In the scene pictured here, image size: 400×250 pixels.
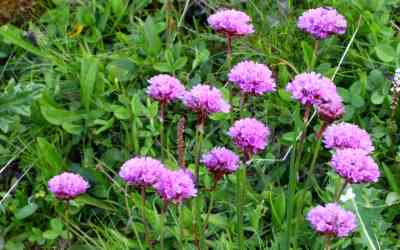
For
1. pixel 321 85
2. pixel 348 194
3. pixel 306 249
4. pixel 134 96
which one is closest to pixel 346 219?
pixel 348 194

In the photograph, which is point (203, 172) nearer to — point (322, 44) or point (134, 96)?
point (134, 96)

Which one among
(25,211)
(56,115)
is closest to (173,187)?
(25,211)

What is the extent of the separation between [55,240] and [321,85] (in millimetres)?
1108

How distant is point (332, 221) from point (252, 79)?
1.27ft

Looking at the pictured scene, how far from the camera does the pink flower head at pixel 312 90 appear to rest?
1605 millimetres

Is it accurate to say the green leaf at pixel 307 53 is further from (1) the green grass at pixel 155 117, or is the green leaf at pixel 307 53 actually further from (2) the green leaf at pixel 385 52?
(2) the green leaf at pixel 385 52

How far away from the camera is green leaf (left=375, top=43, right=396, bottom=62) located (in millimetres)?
2555

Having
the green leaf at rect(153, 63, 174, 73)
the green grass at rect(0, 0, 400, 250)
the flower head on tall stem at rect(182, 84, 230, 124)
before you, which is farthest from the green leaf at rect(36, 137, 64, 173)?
the flower head on tall stem at rect(182, 84, 230, 124)

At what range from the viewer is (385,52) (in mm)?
2568

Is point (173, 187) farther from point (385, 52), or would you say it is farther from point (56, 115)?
point (385, 52)

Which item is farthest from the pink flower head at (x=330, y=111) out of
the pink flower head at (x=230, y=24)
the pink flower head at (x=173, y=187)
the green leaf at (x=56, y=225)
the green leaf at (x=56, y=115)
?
the green leaf at (x=56, y=115)

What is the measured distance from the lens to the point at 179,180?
1.66 meters

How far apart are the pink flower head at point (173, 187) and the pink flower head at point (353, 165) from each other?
319 millimetres

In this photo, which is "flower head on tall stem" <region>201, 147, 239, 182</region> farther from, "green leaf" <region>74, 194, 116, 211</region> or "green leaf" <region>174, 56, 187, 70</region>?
"green leaf" <region>174, 56, 187, 70</region>
